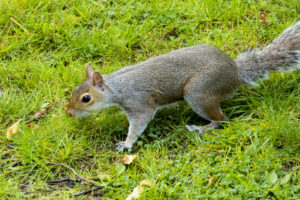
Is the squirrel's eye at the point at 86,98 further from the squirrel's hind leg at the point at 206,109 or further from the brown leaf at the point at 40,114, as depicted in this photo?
the squirrel's hind leg at the point at 206,109

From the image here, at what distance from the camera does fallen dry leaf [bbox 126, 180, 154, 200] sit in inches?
93.4

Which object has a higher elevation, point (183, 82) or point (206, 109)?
point (183, 82)

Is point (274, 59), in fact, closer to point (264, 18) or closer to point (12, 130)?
point (264, 18)

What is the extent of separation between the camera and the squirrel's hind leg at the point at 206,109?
110 inches

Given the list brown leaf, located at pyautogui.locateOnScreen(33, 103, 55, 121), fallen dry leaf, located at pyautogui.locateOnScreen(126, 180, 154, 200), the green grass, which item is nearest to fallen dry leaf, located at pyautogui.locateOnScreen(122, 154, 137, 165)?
the green grass

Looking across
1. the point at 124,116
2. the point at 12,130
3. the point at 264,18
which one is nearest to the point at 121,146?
the point at 124,116

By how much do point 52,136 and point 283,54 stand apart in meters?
1.63

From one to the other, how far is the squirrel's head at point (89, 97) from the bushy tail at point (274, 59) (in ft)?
3.10

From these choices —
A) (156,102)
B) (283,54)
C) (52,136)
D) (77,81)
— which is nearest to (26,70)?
(77,81)

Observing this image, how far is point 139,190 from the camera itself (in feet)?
7.88

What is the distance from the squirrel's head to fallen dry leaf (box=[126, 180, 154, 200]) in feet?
2.20

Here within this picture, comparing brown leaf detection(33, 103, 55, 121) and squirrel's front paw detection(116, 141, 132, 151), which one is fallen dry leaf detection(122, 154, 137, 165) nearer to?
squirrel's front paw detection(116, 141, 132, 151)

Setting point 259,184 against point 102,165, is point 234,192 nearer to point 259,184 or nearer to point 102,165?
point 259,184

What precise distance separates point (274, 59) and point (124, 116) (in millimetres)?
1113
